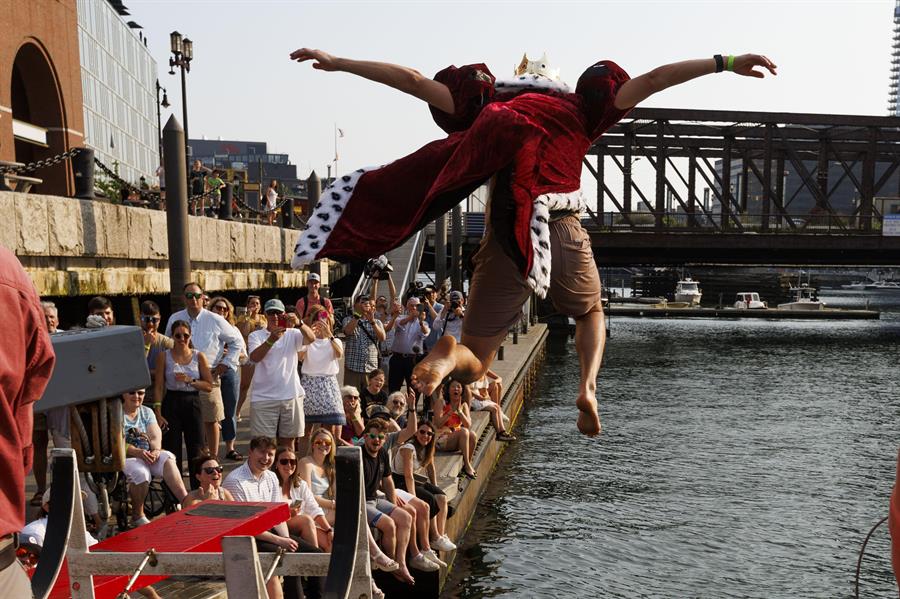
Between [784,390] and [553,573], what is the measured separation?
20.6m

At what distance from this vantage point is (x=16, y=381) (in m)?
2.36

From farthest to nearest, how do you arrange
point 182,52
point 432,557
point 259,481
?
point 182,52 → point 432,557 → point 259,481

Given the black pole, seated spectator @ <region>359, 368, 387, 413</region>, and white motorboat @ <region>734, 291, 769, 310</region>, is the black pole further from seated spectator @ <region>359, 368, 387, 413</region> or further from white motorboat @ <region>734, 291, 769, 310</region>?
white motorboat @ <region>734, 291, 769, 310</region>

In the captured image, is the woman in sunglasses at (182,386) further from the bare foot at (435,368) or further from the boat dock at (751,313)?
the boat dock at (751,313)

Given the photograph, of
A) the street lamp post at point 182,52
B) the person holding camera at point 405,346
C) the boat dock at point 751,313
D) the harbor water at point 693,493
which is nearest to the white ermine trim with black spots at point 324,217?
the harbor water at point 693,493

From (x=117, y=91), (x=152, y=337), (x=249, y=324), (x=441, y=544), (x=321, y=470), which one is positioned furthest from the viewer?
(x=117, y=91)

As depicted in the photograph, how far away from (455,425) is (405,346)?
1320 mm

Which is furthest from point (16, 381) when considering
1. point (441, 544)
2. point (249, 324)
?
point (249, 324)

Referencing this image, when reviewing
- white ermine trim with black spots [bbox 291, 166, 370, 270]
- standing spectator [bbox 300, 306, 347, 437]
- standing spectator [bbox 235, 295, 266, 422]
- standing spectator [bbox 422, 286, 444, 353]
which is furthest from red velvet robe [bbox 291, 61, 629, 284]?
standing spectator [bbox 422, 286, 444, 353]

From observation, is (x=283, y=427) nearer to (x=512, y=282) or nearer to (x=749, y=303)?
(x=512, y=282)

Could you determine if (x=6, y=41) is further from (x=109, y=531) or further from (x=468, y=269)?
(x=468, y=269)

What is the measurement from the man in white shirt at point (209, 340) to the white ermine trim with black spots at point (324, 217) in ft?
19.5

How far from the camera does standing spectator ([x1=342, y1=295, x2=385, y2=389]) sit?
11.5 m

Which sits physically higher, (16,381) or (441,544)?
(16,381)
